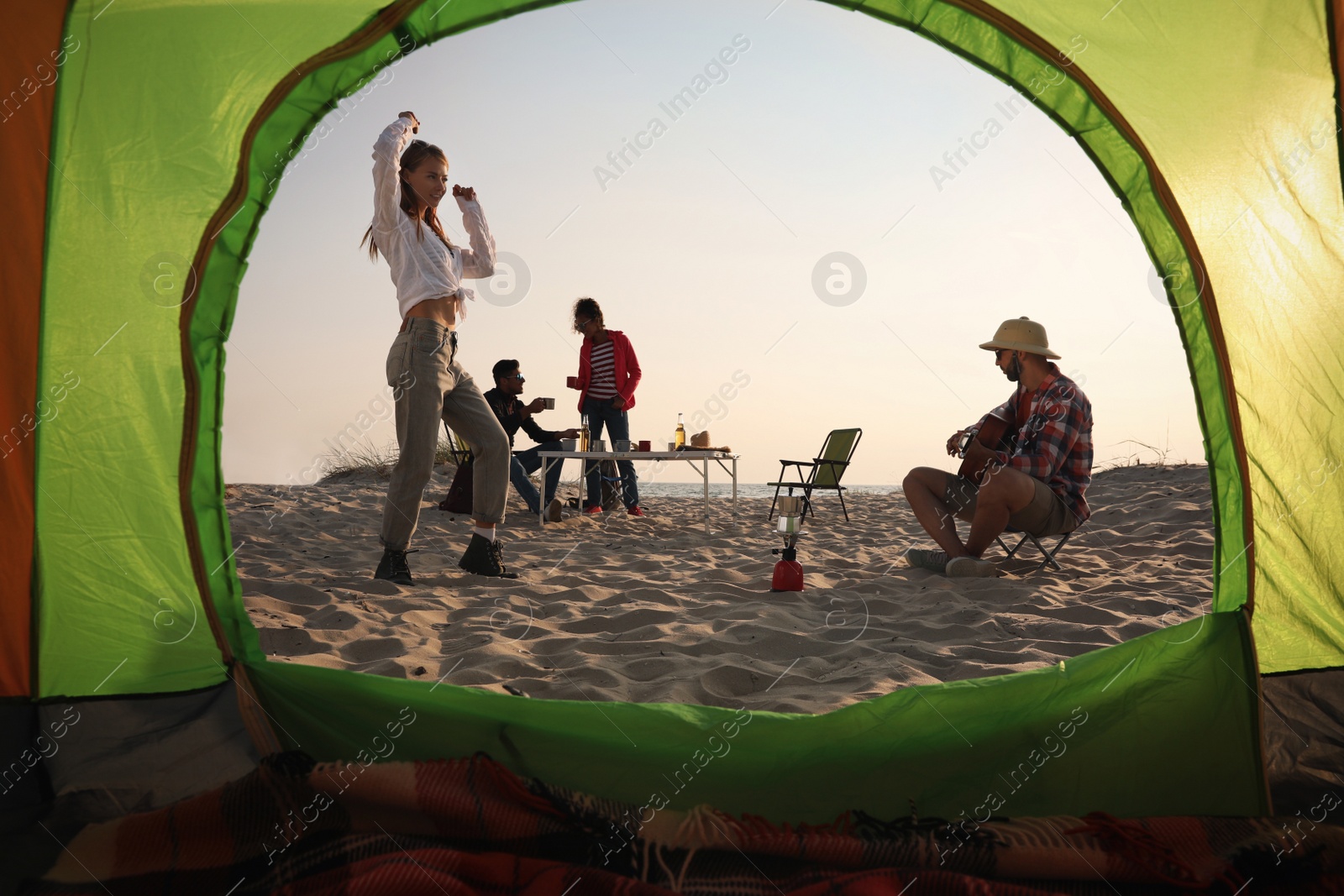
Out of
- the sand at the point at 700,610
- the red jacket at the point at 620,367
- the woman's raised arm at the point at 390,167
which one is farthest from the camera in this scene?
the red jacket at the point at 620,367

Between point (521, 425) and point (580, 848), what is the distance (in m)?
5.85

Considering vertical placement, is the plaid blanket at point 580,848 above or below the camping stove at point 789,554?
below

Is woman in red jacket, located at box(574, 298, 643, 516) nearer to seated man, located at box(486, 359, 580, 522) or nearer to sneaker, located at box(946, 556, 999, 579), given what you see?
seated man, located at box(486, 359, 580, 522)

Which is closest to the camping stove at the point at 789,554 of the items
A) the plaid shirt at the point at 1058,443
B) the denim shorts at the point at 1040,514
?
the denim shorts at the point at 1040,514

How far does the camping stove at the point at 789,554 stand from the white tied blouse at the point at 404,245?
5.78 feet

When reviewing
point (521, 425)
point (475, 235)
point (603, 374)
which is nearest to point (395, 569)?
point (475, 235)

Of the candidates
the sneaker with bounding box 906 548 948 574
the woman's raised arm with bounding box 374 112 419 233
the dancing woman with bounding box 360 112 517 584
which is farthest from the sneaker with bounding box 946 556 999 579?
the woman's raised arm with bounding box 374 112 419 233

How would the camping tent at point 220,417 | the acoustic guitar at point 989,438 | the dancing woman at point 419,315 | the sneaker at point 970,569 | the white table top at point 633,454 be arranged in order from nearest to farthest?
the camping tent at point 220,417, the dancing woman at point 419,315, the sneaker at point 970,569, the acoustic guitar at point 989,438, the white table top at point 633,454

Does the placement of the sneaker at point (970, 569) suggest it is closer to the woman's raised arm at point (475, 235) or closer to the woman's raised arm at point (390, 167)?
the woman's raised arm at point (475, 235)

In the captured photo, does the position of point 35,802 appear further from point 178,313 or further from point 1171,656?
point 1171,656

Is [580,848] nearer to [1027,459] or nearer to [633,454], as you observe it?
[1027,459]

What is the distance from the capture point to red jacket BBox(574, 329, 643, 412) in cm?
721

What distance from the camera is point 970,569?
4.11 meters

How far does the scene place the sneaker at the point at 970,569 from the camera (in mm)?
4102
